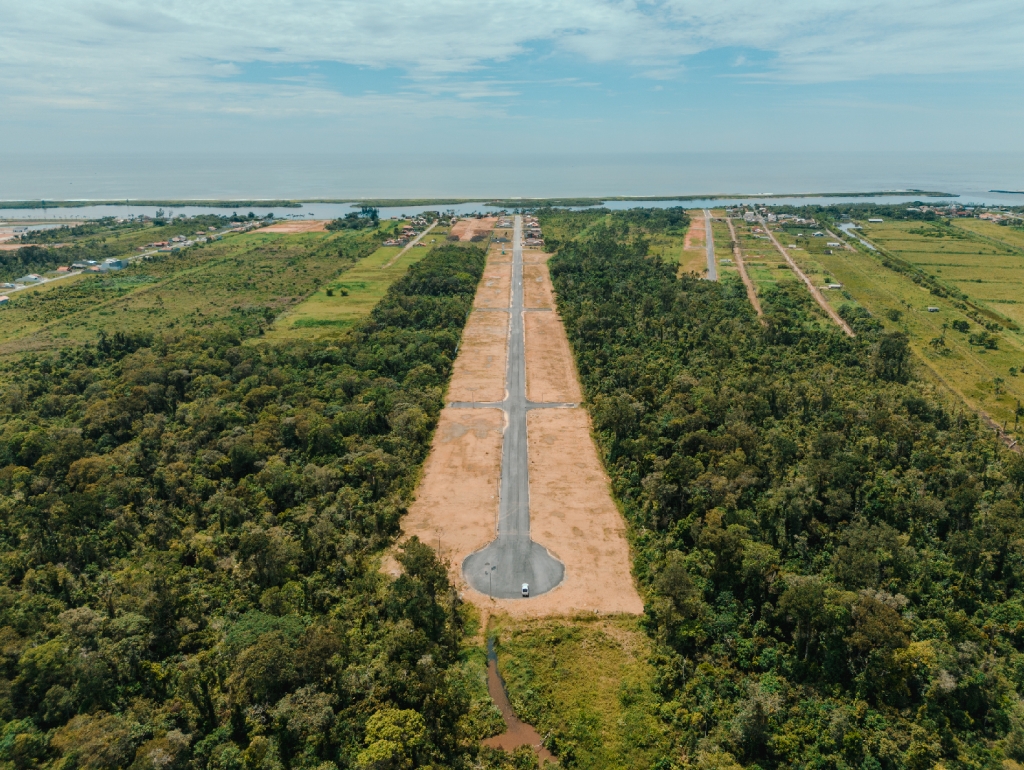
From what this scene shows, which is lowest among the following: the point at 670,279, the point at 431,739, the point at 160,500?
the point at 431,739

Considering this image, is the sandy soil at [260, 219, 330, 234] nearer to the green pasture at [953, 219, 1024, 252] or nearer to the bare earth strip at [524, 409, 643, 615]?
the bare earth strip at [524, 409, 643, 615]

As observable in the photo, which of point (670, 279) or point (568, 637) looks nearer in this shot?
point (568, 637)

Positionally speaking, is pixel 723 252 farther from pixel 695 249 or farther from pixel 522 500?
pixel 522 500

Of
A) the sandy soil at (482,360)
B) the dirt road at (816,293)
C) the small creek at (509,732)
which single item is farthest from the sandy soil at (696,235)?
the small creek at (509,732)

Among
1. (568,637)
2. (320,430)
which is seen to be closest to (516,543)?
(568,637)

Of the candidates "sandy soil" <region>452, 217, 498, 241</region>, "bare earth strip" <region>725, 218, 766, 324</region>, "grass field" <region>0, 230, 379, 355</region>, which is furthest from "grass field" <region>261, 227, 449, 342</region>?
"bare earth strip" <region>725, 218, 766, 324</region>

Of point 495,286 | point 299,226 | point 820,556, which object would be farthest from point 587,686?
point 299,226

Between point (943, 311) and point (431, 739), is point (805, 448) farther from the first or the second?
point (943, 311)

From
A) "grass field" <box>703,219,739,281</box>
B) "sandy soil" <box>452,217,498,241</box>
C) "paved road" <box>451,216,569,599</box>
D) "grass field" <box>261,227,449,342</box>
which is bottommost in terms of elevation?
"paved road" <box>451,216,569,599</box>
